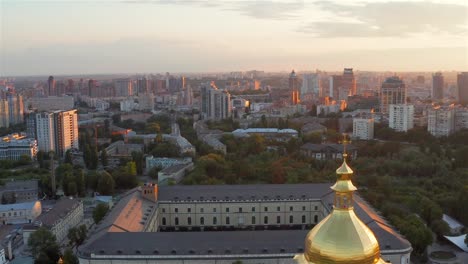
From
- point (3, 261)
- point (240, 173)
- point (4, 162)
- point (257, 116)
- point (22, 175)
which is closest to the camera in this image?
point (3, 261)

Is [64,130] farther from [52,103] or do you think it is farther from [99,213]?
[52,103]

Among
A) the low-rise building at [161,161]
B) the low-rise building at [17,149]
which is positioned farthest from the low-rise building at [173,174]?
the low-rise building at [17,149]

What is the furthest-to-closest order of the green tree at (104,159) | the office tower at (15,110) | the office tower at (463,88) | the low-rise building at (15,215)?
the office tower at (463,88) < the office tower at (15,110) < the green tree at (104,159) < the low-rise building at (15,215)

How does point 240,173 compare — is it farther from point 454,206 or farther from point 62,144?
point 62,144

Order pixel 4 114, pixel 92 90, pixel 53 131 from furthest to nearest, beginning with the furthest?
pixel 92 90 < pixel 4 114 < pixel 53 131

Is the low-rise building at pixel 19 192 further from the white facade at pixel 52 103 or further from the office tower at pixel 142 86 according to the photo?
the office tower at pixel 142 86

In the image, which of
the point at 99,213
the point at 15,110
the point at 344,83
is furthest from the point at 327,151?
the point at 344,83

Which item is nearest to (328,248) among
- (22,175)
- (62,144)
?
(22,175)
